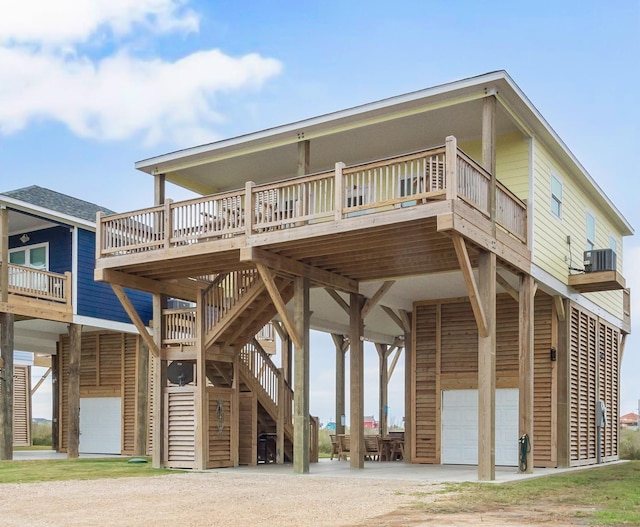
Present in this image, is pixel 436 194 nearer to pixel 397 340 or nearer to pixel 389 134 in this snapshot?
pixel 389 134

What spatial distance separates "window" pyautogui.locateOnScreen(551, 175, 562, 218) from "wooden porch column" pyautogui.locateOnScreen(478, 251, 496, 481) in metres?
5.18

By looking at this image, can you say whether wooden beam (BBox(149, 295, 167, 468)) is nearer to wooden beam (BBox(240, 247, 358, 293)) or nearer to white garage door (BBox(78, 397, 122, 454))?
wooden beam (BBox(240, 247, 358, 293))

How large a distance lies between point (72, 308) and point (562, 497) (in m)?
16.6

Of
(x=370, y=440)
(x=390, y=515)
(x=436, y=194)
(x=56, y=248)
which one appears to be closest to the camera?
(x=390, y=515)

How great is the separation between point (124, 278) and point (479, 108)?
8.65 m

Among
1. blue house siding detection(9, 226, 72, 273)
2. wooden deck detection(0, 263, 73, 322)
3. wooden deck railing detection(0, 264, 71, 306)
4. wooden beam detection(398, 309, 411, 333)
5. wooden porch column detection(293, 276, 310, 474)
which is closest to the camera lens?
wooden porch column detection(293, 276, 310, 474)

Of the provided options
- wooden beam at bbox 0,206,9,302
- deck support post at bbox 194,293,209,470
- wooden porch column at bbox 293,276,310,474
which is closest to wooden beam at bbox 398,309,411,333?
wooden porch column at bbox 293,276,310,474

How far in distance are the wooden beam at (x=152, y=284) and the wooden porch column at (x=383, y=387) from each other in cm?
1095

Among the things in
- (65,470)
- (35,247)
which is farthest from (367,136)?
(35,247)

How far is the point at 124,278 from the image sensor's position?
19703mm

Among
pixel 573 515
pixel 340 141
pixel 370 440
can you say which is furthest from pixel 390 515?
pixel 370 440

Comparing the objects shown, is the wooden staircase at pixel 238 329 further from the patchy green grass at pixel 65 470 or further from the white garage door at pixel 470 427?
the white garage door at pixel 470 427

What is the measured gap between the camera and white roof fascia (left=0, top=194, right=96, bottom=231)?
22953 mm

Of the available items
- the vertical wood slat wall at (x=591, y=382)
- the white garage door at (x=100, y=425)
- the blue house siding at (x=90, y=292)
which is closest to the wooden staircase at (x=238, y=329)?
the blue house siding at (x=90, y=292)
